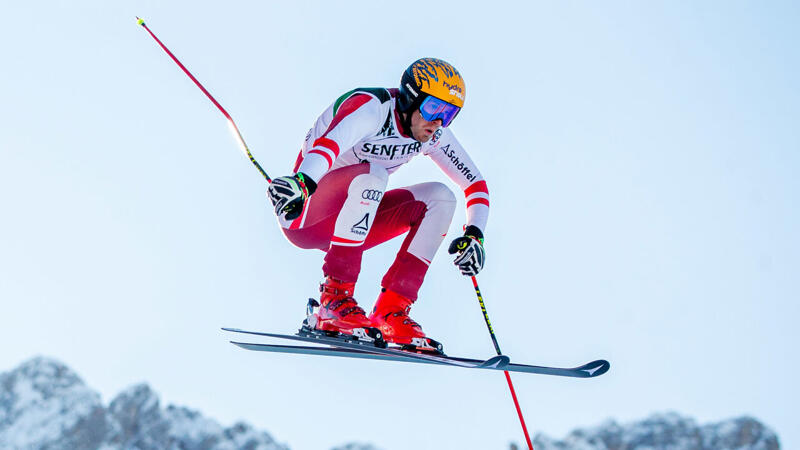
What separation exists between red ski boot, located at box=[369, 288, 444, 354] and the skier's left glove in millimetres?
475

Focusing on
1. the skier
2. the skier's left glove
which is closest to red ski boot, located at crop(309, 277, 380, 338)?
the skier

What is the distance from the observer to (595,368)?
6.12 metres

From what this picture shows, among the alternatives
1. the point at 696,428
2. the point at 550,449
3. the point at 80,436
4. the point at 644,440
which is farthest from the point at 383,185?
the point at 696,428

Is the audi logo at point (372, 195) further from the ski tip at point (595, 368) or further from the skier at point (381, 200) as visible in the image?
the ski tip at point (595, 368)

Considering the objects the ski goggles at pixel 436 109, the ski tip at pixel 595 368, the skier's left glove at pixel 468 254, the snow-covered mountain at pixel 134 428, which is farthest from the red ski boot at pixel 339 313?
the snow-covered mountain at pixel 134 428

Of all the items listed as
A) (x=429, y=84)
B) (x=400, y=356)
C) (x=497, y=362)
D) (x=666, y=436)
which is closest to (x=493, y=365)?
(x=497, y=362)

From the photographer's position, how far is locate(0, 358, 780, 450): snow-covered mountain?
6694cm

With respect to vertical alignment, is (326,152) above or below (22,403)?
below

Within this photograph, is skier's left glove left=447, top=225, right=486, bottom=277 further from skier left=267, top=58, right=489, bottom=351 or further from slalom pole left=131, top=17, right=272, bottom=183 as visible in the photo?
slalom pole left=131, top=17, right=272, bottom=183

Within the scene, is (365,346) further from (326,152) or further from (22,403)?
(22,403)

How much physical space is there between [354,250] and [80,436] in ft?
216

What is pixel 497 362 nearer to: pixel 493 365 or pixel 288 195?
pixel 493 365

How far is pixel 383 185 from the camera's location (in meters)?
6.05

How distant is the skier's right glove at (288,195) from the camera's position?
5.25 m
